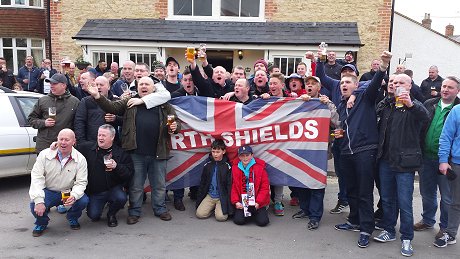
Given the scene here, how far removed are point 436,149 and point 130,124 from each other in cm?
373

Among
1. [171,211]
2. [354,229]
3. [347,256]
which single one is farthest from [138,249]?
[354,229]

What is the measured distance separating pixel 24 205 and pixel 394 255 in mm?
5018

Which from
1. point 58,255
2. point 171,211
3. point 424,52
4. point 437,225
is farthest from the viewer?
point 424,52

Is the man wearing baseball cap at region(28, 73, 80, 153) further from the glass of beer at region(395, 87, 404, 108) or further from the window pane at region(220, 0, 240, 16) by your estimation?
the window pane at region(220, 0, 240, 16)

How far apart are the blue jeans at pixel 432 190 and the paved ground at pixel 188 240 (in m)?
0.22

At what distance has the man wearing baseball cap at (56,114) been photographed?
18.0ft

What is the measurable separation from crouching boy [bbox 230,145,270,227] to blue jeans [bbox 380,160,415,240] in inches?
57.4

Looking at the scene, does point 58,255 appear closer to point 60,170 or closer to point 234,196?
point 60,170

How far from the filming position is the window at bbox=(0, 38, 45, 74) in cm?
1673

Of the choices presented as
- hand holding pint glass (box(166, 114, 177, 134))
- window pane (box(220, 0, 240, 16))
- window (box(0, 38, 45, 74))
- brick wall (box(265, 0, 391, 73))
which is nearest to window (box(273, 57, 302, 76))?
brick wall (box(265, 0, 391, 73))

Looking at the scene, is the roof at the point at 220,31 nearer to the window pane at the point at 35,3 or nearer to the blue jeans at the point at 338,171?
the window pane at the point at 35,3

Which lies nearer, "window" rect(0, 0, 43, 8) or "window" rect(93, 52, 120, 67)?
"window" rect(93, 52, 120, 67)

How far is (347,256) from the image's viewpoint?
4434 millimetres

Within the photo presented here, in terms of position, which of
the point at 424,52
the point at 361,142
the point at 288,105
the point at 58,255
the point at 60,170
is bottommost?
the point at 58,255
